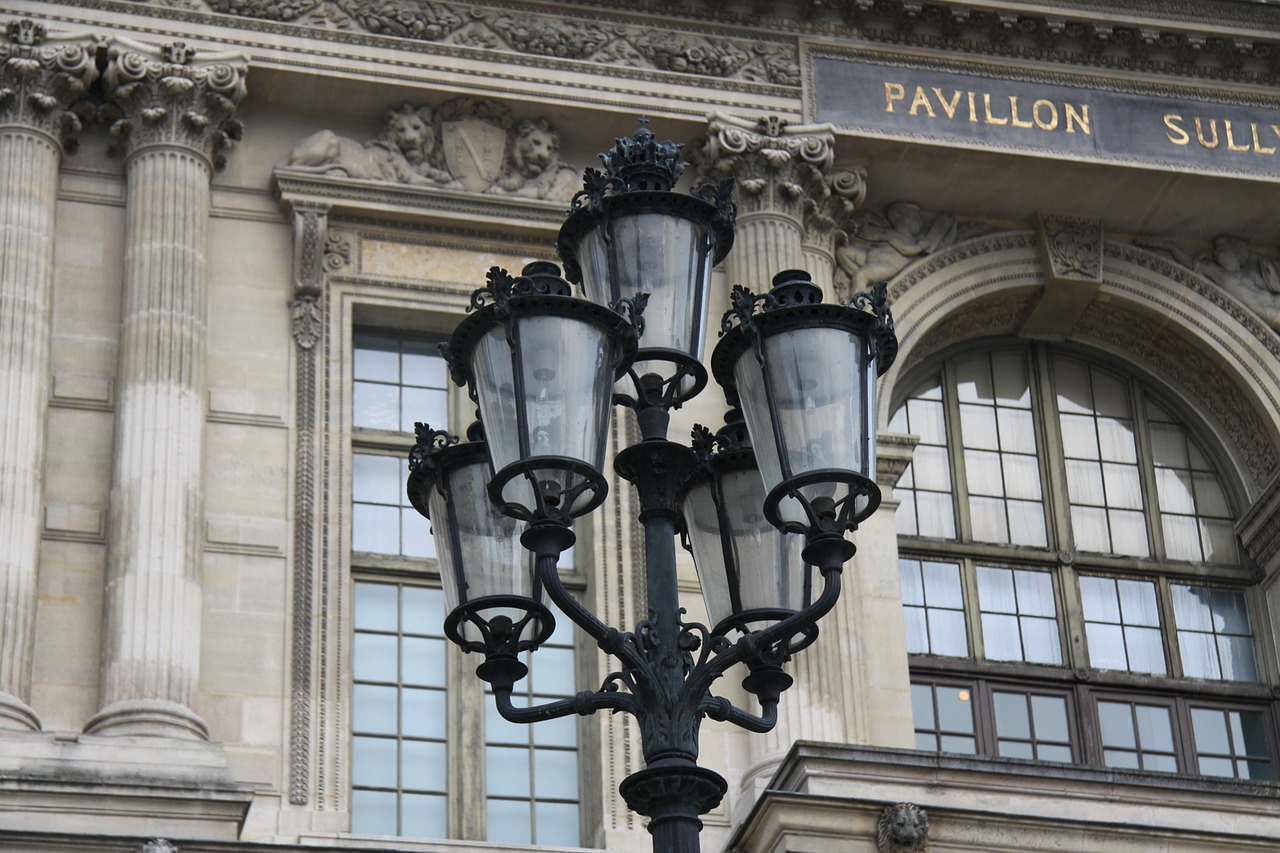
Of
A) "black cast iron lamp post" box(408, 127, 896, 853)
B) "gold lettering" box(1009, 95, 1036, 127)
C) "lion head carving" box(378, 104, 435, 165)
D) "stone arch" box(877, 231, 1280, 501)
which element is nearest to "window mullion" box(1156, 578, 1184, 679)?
"stone arch" box(877, 231, 1280, 501)

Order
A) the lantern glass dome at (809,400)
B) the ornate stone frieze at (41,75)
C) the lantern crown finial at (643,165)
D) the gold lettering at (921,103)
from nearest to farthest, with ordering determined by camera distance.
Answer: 1. the lantern glass dome at (809,400)
2. the lantern crown finial at (643,165)
3. the ornate stone frieze at (41,75)
4. the gold lettering at (921,103)

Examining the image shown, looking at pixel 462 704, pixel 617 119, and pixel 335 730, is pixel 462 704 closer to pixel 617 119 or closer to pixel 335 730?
pixel 335 730

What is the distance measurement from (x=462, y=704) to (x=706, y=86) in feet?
18.1

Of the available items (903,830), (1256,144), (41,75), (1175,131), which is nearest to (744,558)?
(903,830)

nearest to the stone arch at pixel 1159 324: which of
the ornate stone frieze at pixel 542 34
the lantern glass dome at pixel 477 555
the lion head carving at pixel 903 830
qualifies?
the ornate stone frieze at pixel 542 34

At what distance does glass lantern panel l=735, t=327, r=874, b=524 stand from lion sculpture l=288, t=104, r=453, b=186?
32.5 ft

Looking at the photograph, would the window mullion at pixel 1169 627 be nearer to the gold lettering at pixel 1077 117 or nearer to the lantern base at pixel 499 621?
the gold lettering at pixel 1077 117

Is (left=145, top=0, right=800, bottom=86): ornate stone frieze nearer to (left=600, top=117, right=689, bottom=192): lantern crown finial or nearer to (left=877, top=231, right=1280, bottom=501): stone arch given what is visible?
(left=877, top=231, right=1280, bottom=501): stone arch

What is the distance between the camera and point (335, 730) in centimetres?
1784

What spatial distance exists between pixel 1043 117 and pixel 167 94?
7018mm

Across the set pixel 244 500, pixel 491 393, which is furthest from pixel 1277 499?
pixel 491 393

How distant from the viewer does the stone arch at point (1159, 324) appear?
21703 millimetres

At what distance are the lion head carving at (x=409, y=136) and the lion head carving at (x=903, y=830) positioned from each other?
270 inches

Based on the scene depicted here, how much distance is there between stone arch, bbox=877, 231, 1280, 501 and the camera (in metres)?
21.7
